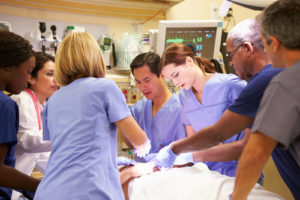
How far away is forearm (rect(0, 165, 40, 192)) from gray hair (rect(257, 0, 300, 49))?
4.27 ft

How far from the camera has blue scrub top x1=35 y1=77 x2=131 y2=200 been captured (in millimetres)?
1160

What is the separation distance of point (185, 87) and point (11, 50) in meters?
1.13

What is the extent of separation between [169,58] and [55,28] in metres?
1.97

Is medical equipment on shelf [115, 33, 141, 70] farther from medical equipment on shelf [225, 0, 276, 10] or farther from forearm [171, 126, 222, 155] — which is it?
forearm [171, 126, 222, 155]

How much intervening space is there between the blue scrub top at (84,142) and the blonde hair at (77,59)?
0.20 feet

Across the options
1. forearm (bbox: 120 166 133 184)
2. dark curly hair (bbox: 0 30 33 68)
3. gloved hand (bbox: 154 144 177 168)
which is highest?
dark curly hair (bbox: 0 30 33 68)

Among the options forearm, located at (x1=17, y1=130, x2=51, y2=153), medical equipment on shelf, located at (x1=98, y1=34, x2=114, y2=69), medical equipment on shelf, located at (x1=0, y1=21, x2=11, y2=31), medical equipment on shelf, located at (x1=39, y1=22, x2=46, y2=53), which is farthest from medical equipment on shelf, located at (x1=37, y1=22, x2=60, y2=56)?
forearm, located at (x1=17, y1=130, x2=51, y2=153)

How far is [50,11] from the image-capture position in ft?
10.8

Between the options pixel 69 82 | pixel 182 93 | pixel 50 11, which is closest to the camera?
pixel 69 82

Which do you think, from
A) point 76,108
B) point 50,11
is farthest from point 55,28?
point 76,108

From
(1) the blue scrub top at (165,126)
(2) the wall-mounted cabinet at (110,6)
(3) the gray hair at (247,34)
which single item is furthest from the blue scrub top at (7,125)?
(2) the wall-mounted cabinet at (110,6)

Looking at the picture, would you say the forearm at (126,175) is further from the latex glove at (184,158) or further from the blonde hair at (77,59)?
the blonde hair at (77,59)

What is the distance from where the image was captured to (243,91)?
1.00 metres

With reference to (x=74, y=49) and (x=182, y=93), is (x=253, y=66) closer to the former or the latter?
(x=182, y=93)
